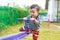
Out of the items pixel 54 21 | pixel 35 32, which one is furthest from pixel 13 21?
pixel 35 32

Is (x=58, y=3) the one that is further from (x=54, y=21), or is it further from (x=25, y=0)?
(x=25, y=0)

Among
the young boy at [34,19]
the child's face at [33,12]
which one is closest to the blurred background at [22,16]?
the young boy at [34,19]

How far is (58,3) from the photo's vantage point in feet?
70.0

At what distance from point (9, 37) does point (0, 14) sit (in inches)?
360

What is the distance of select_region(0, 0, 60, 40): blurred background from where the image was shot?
11115 millimetres

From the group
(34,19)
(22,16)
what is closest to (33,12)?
(34,19)

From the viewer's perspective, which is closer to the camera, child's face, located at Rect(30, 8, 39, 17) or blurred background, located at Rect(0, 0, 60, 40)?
child's face, located at Rect(30, 8, 39, 17)

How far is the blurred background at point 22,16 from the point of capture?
11115 millimetres

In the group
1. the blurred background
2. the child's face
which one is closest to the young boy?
the child's face

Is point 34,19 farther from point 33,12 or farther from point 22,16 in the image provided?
point 22,16

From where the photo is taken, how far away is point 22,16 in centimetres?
1920

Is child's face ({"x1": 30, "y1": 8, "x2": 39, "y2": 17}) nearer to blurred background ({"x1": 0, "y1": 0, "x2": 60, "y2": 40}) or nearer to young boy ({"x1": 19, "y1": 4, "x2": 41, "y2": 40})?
young boy ({"x1": 19, "y1": 4, "x2": 41, "y2": 40})

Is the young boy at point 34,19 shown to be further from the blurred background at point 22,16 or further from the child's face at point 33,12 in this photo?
the blurred background at point 22,16

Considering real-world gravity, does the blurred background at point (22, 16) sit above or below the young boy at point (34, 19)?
below
